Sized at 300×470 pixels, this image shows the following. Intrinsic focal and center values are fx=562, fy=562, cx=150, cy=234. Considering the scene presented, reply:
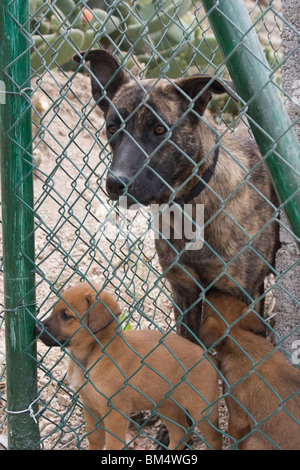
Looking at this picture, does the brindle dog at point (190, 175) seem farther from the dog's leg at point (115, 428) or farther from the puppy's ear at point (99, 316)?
the dog's leg at point (115, 428)

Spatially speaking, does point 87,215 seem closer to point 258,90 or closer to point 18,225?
point 18,225

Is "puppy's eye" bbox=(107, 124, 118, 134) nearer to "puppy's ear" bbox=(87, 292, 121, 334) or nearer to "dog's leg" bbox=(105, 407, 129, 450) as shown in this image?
"puppy's ear" bbox=(87, 292, 121, 334)

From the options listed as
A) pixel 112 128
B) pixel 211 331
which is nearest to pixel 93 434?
pixel 211 331

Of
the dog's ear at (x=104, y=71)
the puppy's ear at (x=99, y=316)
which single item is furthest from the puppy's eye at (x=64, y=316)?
the dog's ear at (x=104, y=71)

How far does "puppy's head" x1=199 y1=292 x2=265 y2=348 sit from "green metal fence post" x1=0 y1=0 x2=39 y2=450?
0.81 m

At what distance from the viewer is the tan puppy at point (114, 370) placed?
2508mm

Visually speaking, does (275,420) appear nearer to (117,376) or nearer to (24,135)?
(117,376)

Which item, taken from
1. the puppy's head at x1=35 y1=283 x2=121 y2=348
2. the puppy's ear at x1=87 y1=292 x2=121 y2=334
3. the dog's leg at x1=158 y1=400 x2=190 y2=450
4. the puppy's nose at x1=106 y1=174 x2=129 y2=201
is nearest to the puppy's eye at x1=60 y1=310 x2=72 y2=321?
the puppy's head at x1=35 y1=283 x2=121 y2=348

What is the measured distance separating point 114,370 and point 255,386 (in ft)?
2.07

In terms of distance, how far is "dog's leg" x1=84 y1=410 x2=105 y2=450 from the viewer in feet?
8.76

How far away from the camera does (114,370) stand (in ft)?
8.36

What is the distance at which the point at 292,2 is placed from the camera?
2930 mm

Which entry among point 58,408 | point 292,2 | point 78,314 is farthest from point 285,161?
point 58,408

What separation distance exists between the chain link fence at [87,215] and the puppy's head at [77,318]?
0.20 feet
